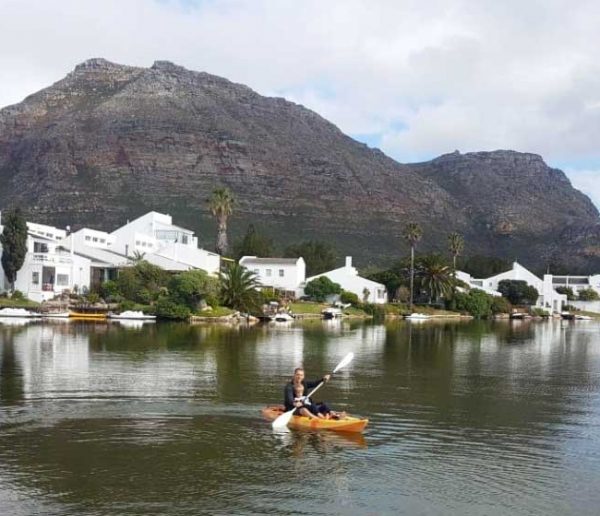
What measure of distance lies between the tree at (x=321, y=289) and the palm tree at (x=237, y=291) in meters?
24.8

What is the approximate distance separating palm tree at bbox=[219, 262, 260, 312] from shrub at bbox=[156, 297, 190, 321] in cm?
862

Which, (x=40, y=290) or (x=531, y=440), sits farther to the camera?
(x=40, y=290)

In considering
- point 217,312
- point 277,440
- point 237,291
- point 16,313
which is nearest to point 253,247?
point 237,291

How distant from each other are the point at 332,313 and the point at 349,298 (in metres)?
12.6

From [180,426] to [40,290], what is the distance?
7084 centimetres

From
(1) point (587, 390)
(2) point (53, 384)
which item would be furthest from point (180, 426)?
(1) point (587, 390)

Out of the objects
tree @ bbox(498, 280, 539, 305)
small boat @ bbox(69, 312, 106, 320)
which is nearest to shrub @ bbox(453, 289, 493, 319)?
tree @ bbox(498, 280, 539, 305)

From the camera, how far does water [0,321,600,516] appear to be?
56.1 ft

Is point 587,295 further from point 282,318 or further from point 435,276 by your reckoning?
point 282,318

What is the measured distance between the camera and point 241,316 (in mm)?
92375

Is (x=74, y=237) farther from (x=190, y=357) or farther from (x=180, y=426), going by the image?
(x=180, y=426)

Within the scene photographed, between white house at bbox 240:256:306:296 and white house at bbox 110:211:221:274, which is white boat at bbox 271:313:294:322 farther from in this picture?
white house at bbox 240:256:306:296

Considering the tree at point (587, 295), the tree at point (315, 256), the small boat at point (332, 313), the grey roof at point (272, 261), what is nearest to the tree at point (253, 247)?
the tree at point (315, 256)

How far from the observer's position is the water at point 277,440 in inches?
674
